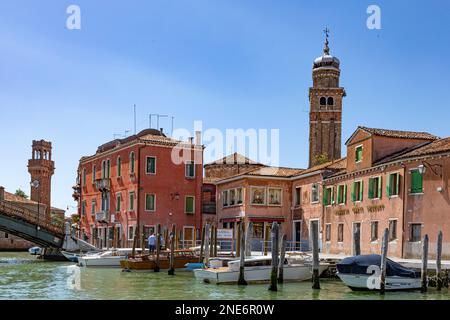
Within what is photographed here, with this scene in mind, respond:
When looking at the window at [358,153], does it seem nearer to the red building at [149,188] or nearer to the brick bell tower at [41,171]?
the red building at [149,188]

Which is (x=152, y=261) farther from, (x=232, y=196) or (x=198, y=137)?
(x=198, y=137)

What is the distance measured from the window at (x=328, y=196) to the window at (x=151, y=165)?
11703 mm

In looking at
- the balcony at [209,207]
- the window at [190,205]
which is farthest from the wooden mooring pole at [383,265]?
the balcony at [209,207]

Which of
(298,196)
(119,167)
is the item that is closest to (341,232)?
(298,196)

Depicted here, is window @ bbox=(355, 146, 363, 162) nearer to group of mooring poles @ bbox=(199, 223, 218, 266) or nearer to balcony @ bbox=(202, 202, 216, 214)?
group of mooring poles @ bbox=(199, 223, 218, 266)

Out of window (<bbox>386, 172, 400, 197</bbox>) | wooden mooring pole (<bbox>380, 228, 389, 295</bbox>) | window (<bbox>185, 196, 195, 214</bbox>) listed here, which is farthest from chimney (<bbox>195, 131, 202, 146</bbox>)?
wooden mooring pole (<bbox>380, 228, 389, 295</bbox>)

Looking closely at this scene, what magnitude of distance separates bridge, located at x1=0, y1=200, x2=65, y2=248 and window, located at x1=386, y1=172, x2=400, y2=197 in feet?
70.0

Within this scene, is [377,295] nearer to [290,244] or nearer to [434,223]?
[434,223]

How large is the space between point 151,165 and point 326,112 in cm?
3925

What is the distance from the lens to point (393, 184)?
2916cm

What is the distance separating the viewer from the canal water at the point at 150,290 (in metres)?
20.2

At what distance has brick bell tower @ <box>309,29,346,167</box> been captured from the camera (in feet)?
254

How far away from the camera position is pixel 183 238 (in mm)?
42562
